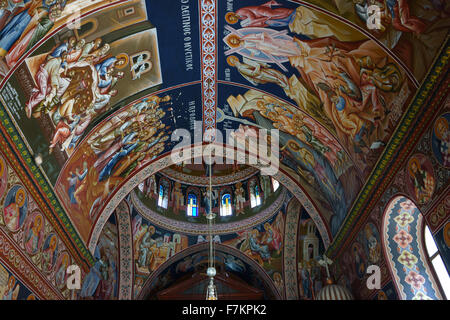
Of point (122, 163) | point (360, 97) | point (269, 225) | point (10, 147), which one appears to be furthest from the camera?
point (269, 225)

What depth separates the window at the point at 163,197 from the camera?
1856cm

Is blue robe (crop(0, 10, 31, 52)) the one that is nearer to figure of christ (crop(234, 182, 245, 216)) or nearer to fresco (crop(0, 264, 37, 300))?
fresco (crop(0, 264, 37, 300))

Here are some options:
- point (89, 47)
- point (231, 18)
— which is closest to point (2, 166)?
point (89, 47)

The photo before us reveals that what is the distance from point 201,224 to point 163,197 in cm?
234

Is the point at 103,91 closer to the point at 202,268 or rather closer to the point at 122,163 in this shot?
the point at 122,163

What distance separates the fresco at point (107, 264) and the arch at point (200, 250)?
155 cm

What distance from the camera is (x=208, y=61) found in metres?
10.6

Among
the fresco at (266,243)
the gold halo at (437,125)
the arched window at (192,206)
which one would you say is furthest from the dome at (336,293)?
the arched window at (192,206)

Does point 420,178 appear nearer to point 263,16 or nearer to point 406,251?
point 406,251

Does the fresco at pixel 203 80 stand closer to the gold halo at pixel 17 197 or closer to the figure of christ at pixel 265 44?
the figure of christ at pixel 265 44

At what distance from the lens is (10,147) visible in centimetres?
735
